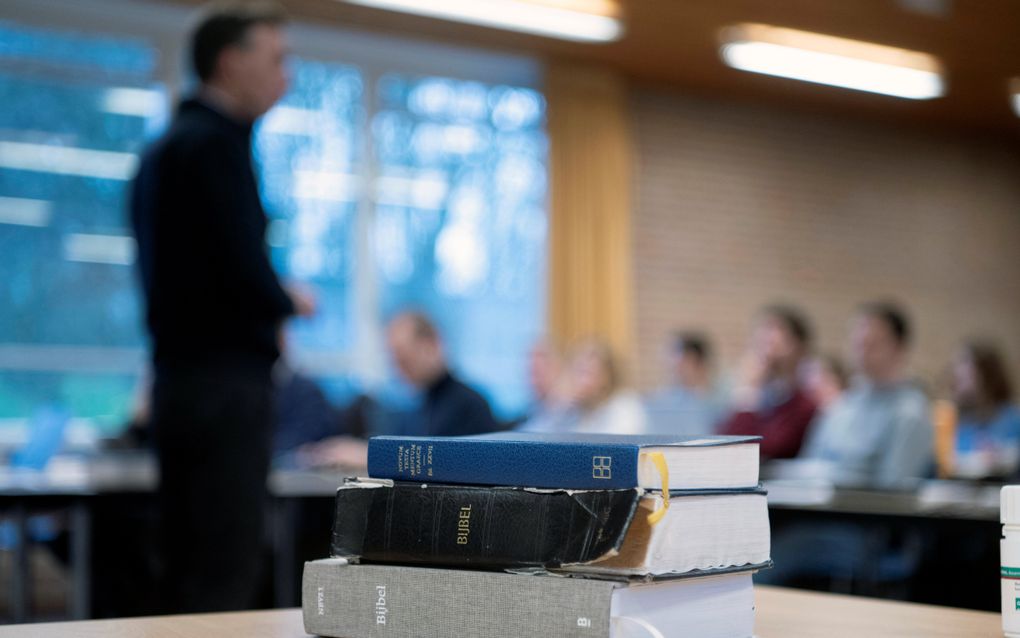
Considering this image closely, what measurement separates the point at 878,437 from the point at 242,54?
309cm

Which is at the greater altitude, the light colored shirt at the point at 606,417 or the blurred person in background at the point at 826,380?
the blurred person in background at the point at 826,380

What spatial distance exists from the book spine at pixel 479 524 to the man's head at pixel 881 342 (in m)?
3.97

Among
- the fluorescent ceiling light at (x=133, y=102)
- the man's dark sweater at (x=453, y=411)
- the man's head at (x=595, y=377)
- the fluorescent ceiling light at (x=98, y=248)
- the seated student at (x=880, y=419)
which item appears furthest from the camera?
the fluorescent ceiling light at (x=133, y=102)

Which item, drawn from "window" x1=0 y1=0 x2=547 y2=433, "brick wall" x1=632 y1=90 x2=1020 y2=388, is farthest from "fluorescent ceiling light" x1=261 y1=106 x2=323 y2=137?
"brick wall" x1=632 y1=90 x2=1020 y2=388

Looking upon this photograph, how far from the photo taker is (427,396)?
4.61 m

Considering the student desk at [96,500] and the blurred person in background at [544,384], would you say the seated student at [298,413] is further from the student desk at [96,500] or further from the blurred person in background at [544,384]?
the student desk at [96,500]

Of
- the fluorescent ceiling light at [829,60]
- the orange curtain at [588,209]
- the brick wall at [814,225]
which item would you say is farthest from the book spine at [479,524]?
the brick wall at [814,225]

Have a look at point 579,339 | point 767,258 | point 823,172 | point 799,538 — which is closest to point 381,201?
point 579,339

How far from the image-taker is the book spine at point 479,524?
858 mm

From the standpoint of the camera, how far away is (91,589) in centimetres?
411

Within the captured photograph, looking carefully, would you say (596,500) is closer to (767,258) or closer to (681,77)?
(681,77)

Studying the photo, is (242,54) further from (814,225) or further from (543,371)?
(814,225)

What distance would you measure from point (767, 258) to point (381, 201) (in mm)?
3112

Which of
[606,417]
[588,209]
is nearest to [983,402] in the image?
[606,417]
